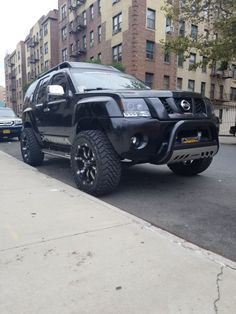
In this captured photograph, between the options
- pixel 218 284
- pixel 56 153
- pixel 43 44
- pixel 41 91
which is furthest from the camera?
pixel 43 44

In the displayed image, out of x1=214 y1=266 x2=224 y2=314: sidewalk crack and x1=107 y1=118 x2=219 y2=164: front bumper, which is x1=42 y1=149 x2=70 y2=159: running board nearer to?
x1=107 y1=118 x2=219 y2=164: front bumper

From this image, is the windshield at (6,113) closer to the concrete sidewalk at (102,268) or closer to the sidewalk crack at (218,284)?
the concrete sidewalk at (102,268)

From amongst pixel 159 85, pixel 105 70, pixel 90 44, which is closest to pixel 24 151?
pixel 105 70

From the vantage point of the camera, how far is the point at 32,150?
280 inches

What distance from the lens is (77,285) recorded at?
2.21 metres

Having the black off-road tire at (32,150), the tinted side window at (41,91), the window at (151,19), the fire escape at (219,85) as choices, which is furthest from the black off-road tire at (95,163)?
the fire escape at (219,85)

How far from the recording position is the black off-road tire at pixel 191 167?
5637mm

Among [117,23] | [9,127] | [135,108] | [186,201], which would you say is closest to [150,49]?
[117,23]

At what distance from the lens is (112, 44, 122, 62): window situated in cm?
2836

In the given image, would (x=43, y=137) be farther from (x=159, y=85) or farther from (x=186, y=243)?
(x=159, y=85)

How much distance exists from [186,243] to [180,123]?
1.81m

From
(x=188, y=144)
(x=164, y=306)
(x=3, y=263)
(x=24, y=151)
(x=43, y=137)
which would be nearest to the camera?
(x=164, y=306)

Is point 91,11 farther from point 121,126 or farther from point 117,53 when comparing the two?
point 121,126

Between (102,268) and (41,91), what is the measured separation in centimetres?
518
